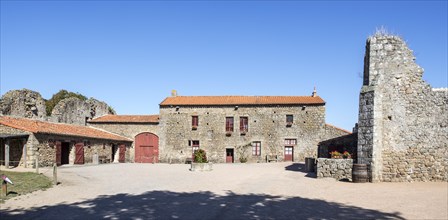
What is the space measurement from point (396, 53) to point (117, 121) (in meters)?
25.6

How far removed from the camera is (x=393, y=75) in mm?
14266

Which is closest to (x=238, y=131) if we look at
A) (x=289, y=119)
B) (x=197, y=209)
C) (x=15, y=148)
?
(x=289, y=119)

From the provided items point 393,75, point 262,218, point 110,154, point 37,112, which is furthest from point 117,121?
point 262,218

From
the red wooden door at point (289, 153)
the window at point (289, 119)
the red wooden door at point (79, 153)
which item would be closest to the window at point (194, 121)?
the window at point (289, 119)

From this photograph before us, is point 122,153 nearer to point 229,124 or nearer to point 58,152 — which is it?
point 58,152

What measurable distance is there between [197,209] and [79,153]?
1889 cm

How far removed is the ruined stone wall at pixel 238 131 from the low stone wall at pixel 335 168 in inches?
583

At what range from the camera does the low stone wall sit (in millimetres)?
14789

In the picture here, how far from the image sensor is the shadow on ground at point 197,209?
783 cm

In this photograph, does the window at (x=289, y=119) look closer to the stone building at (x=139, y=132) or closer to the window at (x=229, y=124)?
the window at (x=229, y=124)

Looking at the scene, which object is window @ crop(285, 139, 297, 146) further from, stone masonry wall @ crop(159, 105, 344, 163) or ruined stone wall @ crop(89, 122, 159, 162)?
ruined stone wall @ crop(89, 122, 159, 162)

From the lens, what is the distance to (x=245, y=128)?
31.4 metres

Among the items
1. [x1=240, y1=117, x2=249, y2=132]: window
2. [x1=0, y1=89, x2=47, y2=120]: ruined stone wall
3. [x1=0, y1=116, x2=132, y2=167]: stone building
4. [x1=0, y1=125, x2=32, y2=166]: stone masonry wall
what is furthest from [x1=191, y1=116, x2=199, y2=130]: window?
[x1=0, y1=125, x2=32, y2=166]: stone masonry wall

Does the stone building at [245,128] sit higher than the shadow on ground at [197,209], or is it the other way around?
the stone building at [245,128]
